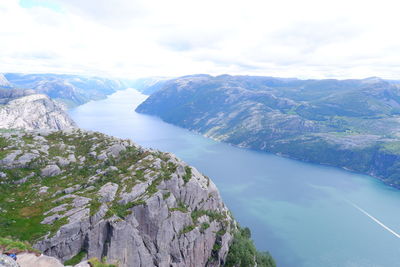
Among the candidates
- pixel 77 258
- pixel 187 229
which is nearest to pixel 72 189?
pixel 77 258

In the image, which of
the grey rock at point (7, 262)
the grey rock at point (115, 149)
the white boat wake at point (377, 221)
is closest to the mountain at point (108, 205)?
the grey rock at point (115, 149)

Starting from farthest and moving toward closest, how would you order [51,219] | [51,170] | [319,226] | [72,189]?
[319,226] < [51,170] < [72,189] < [51,219]

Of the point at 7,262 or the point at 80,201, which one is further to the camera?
Answer: the point at 80,201

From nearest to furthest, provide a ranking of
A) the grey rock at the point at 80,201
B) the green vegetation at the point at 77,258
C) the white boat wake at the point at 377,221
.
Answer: the green vegetation at the point at 77,258, the grey rock at the point at 80,201, the white boat wake at the point at 377,221

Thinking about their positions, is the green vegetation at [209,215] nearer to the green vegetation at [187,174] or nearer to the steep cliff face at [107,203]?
the steep cliff face at [107,203]

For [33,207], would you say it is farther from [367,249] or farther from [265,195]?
[265,195]

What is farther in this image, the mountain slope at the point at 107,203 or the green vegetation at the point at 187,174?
the green vegetation at the point at 187,174

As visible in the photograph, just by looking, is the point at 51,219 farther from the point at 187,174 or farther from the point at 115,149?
the point at 187,174

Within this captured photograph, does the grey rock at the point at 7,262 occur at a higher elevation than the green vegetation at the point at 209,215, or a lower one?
higher

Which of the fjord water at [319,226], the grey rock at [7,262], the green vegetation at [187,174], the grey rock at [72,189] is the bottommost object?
the fjord water at [319,226]

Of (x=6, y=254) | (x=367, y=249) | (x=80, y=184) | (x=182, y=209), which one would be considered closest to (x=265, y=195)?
(x=367, y=249)
